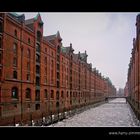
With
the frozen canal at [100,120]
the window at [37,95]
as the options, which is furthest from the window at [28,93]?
the frozen canal at [100,120]

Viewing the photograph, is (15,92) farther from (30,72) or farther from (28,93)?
(30,72)

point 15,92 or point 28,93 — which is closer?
point 15,92

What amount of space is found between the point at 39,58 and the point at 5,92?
8185mm

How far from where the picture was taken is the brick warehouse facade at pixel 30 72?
17.1 m

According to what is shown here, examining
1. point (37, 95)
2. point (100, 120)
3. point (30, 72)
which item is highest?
point (30, 72)

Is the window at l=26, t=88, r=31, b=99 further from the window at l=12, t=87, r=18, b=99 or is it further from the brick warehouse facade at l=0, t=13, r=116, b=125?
the window at l=12, t=87, r=18, b=99

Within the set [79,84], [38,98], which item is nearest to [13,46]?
[38,98]

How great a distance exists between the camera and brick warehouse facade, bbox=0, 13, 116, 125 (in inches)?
672

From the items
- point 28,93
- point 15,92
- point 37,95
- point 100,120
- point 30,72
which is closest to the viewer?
point 15,92

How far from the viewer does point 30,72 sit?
21.8m

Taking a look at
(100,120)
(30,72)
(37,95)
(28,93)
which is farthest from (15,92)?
(100,120)

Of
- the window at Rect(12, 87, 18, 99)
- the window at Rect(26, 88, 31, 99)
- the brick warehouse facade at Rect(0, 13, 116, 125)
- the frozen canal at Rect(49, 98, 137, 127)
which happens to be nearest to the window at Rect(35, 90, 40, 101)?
the brick warehouse facade at Rect(0, 13, 116, 125)

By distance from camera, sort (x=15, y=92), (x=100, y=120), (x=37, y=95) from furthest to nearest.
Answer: (x=37, y=95)
(x=100, y=120)
(x=15, y=92)
